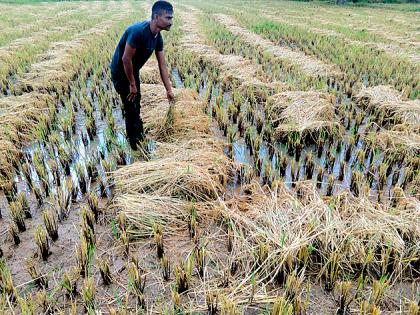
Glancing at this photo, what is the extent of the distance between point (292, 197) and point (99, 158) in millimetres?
1785

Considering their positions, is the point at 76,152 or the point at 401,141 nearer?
the point at 401,141

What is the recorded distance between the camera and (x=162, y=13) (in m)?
2.85

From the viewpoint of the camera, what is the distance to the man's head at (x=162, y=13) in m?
2.83

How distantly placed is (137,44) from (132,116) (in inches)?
27.4

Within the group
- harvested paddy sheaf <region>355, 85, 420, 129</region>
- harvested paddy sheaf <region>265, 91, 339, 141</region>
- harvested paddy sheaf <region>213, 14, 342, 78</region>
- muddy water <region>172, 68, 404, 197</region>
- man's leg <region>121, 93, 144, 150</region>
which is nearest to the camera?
muddy water <region>172, 68, 404, 197</region>

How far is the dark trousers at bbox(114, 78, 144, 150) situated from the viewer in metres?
3.39

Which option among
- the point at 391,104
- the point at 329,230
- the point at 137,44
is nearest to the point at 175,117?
the point at 137,44

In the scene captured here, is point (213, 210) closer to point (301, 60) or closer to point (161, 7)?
point (161, 7)

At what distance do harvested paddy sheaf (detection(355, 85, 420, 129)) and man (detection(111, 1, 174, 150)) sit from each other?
8.08ft

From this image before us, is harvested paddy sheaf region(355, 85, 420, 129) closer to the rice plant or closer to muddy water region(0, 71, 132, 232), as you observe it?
muddy water region(0, 71, 132, 232)

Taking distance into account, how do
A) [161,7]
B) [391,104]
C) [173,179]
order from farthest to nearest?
[391,104] → [161,7] → [173,179]

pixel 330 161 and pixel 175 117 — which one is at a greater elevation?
pixel 175 117

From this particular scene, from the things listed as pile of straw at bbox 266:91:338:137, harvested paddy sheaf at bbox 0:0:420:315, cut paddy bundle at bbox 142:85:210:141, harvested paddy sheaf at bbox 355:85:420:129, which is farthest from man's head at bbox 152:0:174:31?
harvested paddy sheaf at bbox 355:85:420:129

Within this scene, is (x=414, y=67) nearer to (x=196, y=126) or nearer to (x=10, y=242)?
(x=196, y=126)
